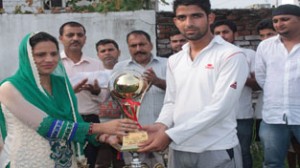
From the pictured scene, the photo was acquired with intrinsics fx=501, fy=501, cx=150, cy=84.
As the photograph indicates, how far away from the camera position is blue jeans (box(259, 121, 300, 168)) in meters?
3.85

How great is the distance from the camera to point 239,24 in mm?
6906

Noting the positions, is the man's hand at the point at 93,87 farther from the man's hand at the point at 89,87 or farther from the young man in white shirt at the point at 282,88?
the young man in white shirt at the point at 282,88

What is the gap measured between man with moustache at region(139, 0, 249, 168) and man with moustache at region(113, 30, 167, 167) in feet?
3.98

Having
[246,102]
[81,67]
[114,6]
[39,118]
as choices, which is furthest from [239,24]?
[39,118]

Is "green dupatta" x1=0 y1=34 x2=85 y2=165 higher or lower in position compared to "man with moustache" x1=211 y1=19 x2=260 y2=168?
higher

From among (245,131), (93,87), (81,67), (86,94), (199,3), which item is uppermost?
(199,3)

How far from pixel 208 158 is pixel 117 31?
380 centimetres

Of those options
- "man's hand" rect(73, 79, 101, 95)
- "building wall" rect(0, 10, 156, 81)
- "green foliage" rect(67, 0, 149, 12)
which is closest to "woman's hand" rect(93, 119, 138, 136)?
"man's hand" rect(73, 79, 101, 95)

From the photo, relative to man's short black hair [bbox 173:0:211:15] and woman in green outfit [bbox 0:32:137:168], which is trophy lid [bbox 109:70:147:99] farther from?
man's short black hair [bbox 173:0:211:15]

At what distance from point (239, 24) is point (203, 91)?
430 centimetres

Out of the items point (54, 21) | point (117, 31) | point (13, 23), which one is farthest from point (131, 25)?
point (13, 23)

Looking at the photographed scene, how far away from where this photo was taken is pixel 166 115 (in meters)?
3.03

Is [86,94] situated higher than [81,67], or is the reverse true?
[81,67]

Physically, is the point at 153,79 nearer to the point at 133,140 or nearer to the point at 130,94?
the point at 130,94
